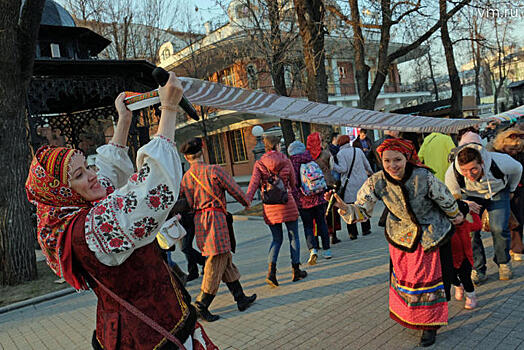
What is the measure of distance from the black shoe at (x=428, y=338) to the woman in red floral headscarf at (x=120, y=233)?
2.24 m

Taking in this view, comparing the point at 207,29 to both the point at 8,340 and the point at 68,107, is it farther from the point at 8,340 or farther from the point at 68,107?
the point at 8,340

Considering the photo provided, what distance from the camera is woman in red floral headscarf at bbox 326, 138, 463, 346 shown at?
3238 mm

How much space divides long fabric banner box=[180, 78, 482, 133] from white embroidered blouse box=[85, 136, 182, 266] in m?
0.72

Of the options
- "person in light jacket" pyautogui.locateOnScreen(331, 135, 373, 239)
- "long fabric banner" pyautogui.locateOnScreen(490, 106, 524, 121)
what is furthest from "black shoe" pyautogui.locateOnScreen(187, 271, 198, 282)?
"long fabric banner" pyautogui.locateOnScreen(490, 106, 524, 121)

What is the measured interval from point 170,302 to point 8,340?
13.3 feet

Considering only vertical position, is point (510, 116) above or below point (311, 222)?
above

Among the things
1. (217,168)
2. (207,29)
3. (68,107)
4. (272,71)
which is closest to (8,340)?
(217,168)

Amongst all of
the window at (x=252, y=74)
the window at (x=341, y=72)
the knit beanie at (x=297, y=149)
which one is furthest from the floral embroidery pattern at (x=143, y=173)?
the window at (x=341, y=72)

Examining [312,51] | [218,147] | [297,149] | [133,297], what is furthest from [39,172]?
[218,147]

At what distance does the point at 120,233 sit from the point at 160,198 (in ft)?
0.67

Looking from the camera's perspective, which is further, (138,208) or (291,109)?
(291,109)

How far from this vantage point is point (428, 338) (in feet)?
10.5

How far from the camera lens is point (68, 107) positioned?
11.2 metres

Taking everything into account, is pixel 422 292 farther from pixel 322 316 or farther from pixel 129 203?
pixel 129 203
